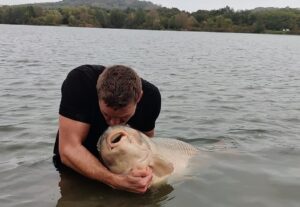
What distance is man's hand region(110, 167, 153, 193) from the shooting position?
498 centimetres

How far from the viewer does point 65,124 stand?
17.3ft

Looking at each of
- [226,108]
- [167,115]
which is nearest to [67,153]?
[167,115]

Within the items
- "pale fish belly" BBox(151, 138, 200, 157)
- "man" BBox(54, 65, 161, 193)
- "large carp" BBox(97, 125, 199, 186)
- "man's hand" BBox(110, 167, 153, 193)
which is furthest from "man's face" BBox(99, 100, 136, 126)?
"pale fish belly" BBox(151, 138, 200, 157)

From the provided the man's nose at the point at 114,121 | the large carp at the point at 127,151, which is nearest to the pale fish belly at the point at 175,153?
the large carp at the point at 127,151

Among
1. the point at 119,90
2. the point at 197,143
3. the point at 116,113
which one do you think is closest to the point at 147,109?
the point at 116,113

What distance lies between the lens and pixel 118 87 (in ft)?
15.5

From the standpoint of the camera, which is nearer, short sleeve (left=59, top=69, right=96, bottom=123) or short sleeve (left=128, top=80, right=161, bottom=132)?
short sleeve (left=59, top=69, right=96, bottom=123)

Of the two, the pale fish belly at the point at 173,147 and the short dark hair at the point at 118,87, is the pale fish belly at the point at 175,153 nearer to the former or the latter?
the pale fish belly at the point at 173,147

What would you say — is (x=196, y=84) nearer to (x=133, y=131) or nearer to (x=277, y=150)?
(x=277, y=150)

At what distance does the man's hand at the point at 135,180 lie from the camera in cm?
498

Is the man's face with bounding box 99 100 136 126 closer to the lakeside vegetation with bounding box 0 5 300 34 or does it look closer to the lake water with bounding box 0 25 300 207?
the lake water with bounding box 0 25 300 207

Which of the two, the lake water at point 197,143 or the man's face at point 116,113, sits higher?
the man's face at point 116,113

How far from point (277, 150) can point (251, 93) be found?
7935 millimetres

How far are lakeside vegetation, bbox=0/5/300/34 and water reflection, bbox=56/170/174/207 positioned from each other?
4352 inches
